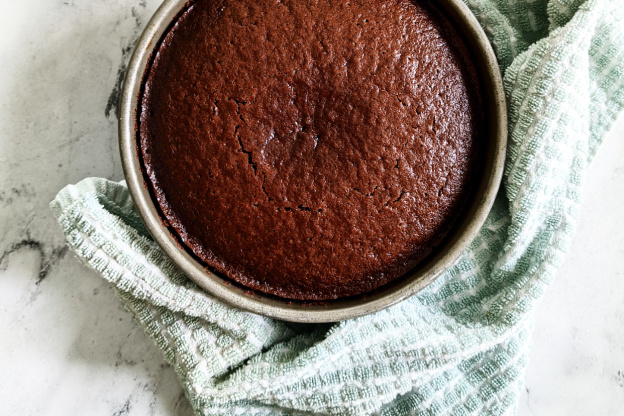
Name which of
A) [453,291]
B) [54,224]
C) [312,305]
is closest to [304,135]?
[312,305]

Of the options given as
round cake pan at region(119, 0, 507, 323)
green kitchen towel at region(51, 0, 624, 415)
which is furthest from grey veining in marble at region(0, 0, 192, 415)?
round cake pan at region(119, 0, 507, 323)

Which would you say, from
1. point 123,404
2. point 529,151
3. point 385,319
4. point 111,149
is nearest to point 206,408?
point 123,404

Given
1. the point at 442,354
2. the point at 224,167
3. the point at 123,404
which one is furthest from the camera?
the point at 123,404

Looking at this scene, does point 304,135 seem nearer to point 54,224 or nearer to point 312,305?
point 312,305

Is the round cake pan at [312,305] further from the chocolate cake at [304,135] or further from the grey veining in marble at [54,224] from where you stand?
the grey veining in marble at [54,224]

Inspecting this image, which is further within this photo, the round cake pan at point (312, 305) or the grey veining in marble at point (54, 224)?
the grey veining in marble at point (54, 224)

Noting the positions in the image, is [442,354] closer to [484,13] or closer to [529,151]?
[529,151]

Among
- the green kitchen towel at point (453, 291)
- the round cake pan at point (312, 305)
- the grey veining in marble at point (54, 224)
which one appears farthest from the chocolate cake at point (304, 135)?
the grey veining in marble at point (54, 224)
